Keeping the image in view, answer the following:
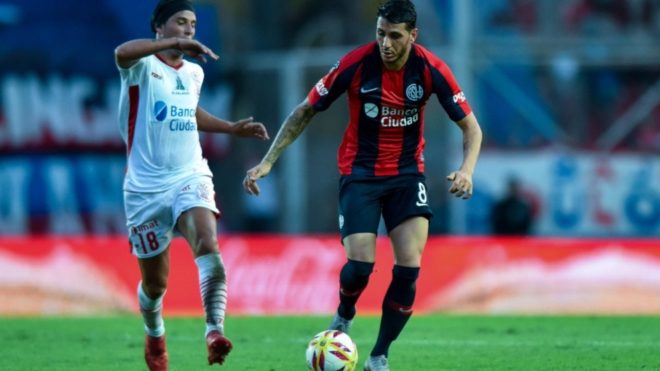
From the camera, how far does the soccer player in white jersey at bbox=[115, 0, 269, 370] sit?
952cm

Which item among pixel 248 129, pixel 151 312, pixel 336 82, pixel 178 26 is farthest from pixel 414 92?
pixel 151 312

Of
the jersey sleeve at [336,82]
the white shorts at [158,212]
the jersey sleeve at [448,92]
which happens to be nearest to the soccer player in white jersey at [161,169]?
the white shorts at [158,212]

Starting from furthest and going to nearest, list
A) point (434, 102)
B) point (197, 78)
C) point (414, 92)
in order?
point (434, 102) < point (197, 78) < point (414, 92)

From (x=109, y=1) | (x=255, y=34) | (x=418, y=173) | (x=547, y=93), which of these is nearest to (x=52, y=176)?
(x=109, y=1)

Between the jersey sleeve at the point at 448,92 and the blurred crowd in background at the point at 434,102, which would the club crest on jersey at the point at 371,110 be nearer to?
the jersey sleeve at the point at 448,92

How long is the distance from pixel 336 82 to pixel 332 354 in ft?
6.02

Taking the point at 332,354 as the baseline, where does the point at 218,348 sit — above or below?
above

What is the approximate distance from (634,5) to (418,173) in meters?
14.1

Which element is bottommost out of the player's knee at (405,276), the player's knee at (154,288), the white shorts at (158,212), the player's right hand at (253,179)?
the player's knee at (154,288)

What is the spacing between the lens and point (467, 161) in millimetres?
9555

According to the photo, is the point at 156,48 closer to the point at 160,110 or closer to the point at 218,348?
the point at 160,110

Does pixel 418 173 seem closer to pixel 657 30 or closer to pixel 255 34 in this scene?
pixel 657 30

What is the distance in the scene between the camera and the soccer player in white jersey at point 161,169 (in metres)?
9.52

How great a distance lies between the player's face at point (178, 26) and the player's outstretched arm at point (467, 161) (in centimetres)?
189
